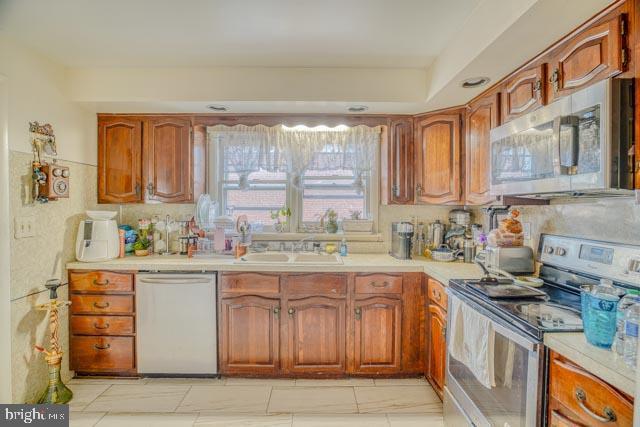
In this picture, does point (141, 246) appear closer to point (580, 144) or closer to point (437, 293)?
point (437, 293)

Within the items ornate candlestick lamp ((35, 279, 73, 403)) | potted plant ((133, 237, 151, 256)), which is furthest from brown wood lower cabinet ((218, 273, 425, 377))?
ornate candlestick lamp ((35, 279, 73, 403))

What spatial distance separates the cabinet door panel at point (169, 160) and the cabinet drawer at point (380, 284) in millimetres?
1607

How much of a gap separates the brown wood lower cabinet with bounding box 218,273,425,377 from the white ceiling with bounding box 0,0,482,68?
4.97 ft

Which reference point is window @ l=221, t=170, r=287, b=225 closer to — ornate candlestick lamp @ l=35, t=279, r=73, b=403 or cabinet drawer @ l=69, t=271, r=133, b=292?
cabinet drawer @ l=69, t=271, r=133, b=292

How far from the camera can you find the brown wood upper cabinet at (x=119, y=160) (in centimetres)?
287

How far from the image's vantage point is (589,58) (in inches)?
56.3

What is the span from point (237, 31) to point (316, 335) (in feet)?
6.71

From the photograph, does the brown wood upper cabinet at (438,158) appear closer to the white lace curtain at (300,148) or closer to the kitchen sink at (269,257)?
the white lace curtain at (300,148)

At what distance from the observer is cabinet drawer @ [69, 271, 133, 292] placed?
2531mm

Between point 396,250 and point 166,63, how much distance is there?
87.6 inches

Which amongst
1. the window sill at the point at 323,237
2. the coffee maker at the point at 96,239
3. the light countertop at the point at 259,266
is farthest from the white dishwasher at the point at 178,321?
the window sill at the point at 323,237

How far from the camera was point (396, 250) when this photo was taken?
285cm

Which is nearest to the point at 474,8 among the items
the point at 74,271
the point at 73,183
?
the point at 73,183

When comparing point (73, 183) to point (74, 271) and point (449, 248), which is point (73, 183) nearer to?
point (74, 271)
